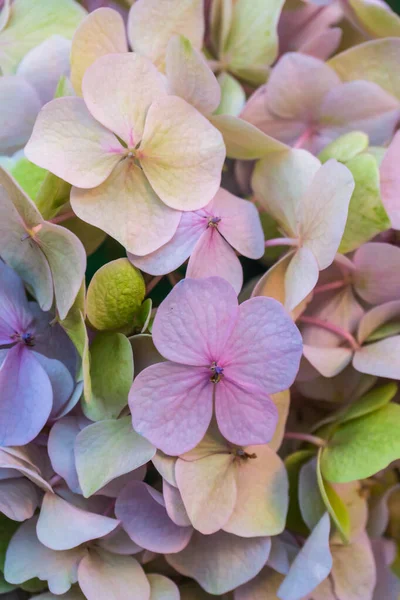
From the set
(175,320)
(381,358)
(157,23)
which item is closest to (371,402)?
(381,358)

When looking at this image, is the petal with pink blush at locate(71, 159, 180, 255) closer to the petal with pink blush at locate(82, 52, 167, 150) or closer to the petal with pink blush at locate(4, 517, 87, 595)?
the petal with pink blush at locate(82, 52, 167, 150)

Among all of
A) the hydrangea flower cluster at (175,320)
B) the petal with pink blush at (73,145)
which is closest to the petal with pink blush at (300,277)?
the hydrangea flower cluster at (175,320)

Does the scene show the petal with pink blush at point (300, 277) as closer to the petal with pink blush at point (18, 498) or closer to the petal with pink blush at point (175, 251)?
the petal with pink blush at point (175, 251)

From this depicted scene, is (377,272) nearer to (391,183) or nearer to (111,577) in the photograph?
(391,183)

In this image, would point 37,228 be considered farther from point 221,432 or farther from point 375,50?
point 375,50

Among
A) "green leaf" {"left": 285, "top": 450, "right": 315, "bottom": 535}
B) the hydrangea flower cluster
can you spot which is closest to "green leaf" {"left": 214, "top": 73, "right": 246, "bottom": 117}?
the hydrangea flower cluster
